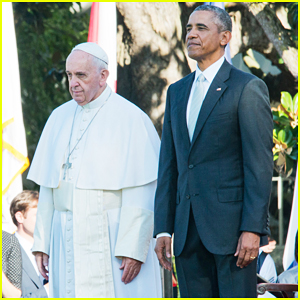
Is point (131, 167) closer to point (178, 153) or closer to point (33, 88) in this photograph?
point (178, 153)

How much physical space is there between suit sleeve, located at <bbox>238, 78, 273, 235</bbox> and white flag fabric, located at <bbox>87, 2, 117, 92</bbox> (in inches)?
123

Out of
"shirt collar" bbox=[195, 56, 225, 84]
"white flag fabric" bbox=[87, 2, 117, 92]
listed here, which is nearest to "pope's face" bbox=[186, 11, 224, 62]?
"shirt collar" bbox=[195, 56, 225, 84]

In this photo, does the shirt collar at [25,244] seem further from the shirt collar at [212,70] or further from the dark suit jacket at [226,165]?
the shirt collar at [212,70]

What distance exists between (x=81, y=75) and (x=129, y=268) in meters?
1.34

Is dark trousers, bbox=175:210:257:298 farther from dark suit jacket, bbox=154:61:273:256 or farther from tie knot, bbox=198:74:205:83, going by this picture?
tie knot, bbox=198:74:205:83

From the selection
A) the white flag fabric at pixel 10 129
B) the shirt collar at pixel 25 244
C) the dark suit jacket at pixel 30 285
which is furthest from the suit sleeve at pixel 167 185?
the white flag fabric at pixel 10 129

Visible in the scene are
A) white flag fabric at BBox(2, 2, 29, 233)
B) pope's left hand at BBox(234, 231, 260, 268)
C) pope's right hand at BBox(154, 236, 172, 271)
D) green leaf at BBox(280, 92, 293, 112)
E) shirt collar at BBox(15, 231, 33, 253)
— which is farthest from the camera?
green leaf at BBox(280, 92, 293, 112)

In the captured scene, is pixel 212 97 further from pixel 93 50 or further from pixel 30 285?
pixel 30 285

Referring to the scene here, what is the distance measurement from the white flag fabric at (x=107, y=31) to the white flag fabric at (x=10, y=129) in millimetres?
1012

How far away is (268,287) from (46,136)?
7.67ft

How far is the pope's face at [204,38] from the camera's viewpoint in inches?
117

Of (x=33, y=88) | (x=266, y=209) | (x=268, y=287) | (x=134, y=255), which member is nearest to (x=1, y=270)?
(x=134, y=255)

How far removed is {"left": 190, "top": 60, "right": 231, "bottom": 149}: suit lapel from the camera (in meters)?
2.89

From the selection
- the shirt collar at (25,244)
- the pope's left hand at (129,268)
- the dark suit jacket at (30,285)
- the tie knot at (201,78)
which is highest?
the tie knot at (201,78)
